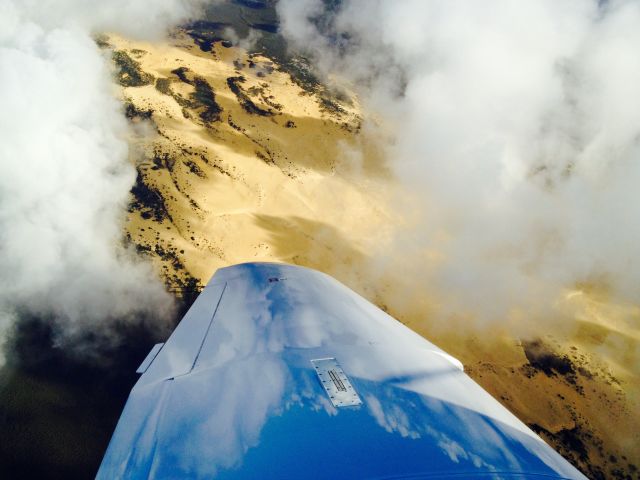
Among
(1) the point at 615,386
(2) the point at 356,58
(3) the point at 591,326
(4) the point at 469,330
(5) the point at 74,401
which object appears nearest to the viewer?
(5) the point at 74,401

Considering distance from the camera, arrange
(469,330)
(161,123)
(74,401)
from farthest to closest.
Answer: (161,123) < (469,330) < (74,401)

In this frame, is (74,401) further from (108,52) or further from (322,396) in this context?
(108,52)

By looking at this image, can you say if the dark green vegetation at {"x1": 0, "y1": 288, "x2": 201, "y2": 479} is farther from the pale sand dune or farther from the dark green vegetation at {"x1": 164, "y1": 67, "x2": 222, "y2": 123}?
the dark green vegetation at {"x1": 164, "y1": 67, "x2": 222, "y2": 123}

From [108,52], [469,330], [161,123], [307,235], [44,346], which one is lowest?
[44,346]

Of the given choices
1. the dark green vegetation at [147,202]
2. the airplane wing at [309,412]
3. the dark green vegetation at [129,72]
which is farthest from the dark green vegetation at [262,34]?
the airplane wing at [309,412]

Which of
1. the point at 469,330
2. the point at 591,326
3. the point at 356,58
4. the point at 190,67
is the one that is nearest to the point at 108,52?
the point at 190,67

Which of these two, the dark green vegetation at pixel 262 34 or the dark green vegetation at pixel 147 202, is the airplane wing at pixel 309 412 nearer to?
the dark green vegetation at pixel 147 202

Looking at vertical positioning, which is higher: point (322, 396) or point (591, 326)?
point (591, 326)
